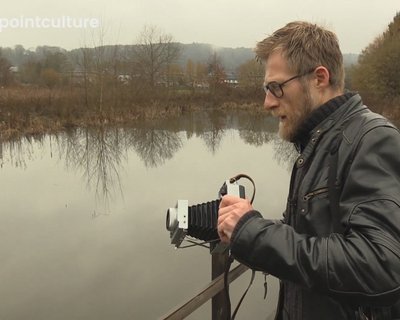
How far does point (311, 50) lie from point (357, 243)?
55cm

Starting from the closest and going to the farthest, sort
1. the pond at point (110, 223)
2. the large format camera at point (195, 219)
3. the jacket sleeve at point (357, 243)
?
the jacket sleeve at point (357, 243) → the large format camera at point (195, 219) → the pond at point (110, 223)

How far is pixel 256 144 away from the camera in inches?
633

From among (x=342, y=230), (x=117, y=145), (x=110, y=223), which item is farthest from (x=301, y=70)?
(x=117, y=145)

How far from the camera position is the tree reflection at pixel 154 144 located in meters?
13.1

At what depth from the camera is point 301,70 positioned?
116 centimetres

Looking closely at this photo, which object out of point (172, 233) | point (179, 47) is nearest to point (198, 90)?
point (179, 47)

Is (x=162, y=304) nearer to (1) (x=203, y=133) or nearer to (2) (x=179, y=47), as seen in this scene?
(1) (x=203, y=133)

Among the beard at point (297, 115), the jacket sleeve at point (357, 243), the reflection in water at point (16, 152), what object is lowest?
the reflection in water at point (16, 152)

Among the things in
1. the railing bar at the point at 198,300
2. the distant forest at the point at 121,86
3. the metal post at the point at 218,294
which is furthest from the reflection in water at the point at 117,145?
the railing bar at the point at 198,300

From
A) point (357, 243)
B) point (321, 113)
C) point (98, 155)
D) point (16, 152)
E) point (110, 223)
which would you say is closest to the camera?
point (357, 243)

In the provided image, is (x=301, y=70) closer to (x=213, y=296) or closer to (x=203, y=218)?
(x=203, y=218)

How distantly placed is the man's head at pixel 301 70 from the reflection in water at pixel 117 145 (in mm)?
7683

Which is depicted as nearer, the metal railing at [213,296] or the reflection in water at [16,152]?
the metal railing at [213,296]

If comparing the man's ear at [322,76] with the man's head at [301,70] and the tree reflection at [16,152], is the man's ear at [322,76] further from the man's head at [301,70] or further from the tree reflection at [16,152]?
the tree reflection at [16,152]
